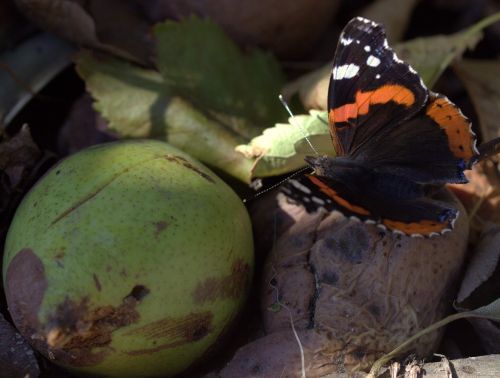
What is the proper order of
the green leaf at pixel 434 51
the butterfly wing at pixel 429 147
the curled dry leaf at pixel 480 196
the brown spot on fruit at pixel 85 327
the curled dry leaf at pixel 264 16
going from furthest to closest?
the curled dry leaf at pixel 264 16
the green leaf at pixel 434 51
the curled dry leaf at pixel 480 196
the butterfly wing at pixel 429 147
the brown spot on fruit at pixel 85 327

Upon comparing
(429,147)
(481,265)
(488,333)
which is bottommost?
(488,333)

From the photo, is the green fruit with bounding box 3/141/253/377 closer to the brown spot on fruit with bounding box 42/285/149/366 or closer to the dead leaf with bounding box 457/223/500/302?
the brown spot on fruit with bounding box 42/285/149/366

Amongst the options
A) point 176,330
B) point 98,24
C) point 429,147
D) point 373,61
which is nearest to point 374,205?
point 429,147

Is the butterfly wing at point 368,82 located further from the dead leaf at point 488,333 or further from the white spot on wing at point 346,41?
the dead leaf at point 488,333

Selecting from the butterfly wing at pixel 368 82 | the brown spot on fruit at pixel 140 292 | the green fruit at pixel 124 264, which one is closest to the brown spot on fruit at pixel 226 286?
the green fruit at pixel 124 264

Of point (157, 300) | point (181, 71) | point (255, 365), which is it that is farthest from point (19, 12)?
point (255, 365)

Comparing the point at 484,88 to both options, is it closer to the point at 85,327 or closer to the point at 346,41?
the point at 346,41
